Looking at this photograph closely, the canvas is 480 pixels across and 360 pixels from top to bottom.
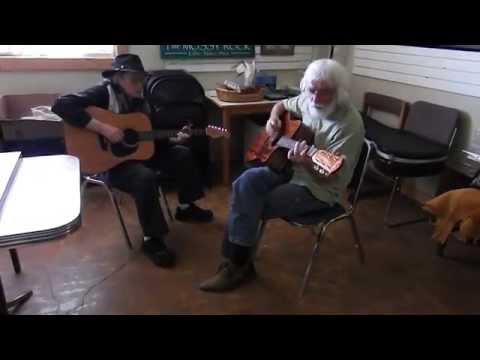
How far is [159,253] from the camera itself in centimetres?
201

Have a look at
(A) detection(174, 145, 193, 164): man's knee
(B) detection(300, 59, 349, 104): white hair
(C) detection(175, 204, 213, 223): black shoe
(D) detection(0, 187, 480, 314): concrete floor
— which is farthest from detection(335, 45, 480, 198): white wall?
(C) detection(175, 204, 213, 223): black shoe

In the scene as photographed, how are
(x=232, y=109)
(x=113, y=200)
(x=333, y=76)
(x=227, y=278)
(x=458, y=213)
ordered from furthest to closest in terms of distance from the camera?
(x=232, y=109), (x=113, y=200), (x=458, y=213), (x=227, y=278), (x=333, y=76)

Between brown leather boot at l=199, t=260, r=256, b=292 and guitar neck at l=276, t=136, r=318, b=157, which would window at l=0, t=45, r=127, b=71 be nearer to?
guitar neck at l=276, t=136, r=318, b=157

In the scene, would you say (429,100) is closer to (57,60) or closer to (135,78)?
(135,78)

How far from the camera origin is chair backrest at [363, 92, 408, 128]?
272 centimetres

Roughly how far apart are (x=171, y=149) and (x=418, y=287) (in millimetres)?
1474

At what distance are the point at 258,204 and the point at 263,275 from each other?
419 millimetres

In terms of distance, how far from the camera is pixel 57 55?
9.05 feet

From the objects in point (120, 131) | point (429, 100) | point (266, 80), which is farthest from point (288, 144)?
point (266, 80)

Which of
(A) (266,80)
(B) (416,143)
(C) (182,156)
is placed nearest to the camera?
(C) (182,156)

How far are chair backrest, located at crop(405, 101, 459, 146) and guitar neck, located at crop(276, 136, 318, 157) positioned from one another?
1.12 m

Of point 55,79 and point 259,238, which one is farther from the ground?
point 55,79

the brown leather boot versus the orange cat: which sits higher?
the orange cat
